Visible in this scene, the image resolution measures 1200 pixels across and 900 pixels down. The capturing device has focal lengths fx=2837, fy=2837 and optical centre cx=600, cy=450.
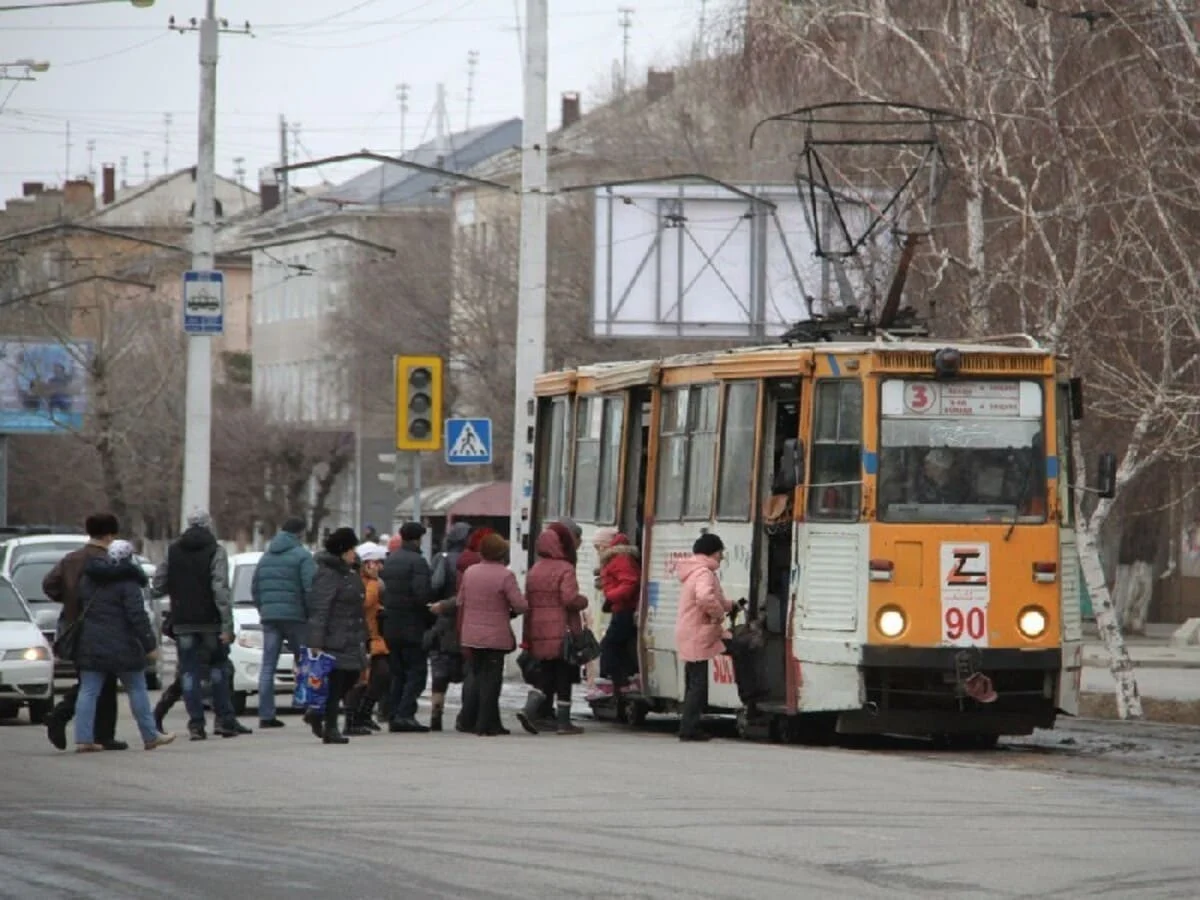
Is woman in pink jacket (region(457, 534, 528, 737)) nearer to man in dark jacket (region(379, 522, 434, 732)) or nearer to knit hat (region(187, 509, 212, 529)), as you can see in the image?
man in dark jacket (region(379, 522, 434, 732))

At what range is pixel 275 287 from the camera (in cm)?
10575

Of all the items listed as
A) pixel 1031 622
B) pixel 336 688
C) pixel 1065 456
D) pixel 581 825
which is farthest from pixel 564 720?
pixel 581 825

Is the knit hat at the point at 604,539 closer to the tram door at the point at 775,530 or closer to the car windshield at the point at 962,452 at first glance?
the tram door at the point at 775,530

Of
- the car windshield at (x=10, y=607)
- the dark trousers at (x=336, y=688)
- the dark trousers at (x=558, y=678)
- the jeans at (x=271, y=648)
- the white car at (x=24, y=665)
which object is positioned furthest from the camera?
the car windshield at (x=10, y=607)

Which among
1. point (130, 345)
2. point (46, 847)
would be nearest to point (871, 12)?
point (46, 847)

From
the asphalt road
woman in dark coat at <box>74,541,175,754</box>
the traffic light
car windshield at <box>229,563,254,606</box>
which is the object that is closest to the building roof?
the traffic light

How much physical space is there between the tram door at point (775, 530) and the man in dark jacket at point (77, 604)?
4766mm

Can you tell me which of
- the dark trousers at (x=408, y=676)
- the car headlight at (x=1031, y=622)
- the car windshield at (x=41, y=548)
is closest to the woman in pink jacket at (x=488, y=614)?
the dark trousers at (x=408, y=676)

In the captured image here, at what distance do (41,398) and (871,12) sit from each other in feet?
159

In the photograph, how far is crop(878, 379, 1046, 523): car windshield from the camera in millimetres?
20375

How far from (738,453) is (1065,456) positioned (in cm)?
246

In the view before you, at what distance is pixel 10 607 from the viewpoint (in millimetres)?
26000

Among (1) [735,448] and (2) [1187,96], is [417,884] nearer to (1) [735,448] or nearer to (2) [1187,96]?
(1) [735,448]

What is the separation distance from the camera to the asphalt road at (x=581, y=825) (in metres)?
11.7
